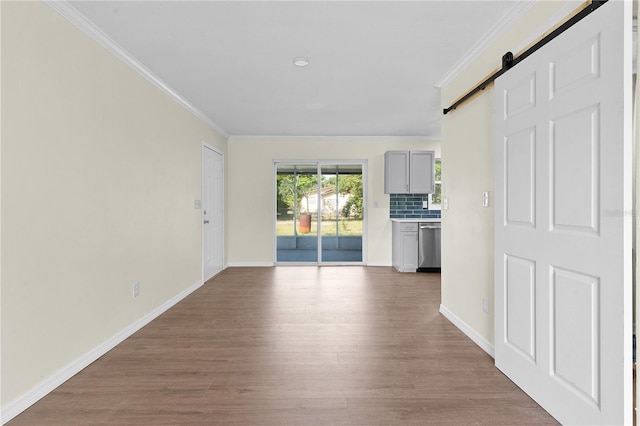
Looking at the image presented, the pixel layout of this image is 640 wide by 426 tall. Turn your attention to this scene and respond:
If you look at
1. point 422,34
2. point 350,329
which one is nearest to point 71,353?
point 350,329

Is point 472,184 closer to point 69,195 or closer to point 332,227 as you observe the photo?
point 69,195

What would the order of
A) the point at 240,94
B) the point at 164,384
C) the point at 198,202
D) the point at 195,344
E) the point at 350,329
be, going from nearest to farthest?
the point at 164,384 < the point at 195,344 < the point at 350,329 < the point at 240,94 < the point at 198,202

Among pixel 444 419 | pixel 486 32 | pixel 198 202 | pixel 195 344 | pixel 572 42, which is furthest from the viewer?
pixel 198 202

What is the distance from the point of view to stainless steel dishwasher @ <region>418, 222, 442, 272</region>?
5.84 m

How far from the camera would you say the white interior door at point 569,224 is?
4.70ft

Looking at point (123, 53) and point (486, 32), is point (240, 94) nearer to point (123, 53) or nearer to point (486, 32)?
point (123, 53)

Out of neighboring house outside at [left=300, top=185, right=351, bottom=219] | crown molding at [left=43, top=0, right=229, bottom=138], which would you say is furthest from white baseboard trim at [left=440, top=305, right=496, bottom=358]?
crown molding at [left=43, top=0, right=229, bottom=138]

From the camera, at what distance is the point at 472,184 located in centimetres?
289

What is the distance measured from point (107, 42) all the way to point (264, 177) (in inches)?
153

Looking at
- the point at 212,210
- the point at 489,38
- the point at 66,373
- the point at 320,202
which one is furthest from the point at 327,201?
the point at 66,373

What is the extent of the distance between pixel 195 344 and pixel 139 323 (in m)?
0.74

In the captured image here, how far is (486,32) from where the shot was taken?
8.37 ft

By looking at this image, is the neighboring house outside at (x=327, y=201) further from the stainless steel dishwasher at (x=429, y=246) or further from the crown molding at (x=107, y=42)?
the crown molding at (x=107, y=42)

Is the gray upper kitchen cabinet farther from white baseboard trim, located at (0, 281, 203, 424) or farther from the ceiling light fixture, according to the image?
white baseboard trim, located at (0, 281, 203, 424)
